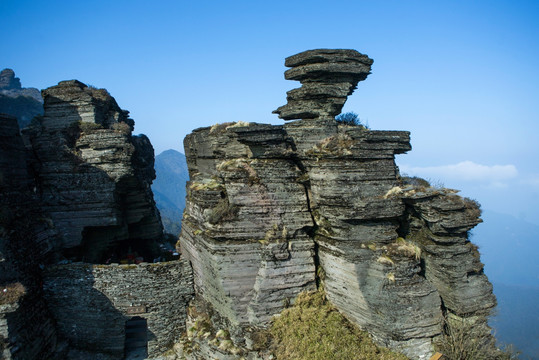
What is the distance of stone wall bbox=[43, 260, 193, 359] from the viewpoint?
53.3ft

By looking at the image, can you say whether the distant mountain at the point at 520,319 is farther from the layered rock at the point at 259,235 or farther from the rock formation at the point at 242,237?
the layered rock at the point at 259,235

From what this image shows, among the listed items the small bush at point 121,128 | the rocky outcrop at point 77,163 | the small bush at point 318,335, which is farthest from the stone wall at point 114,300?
the small bush at point 121,128

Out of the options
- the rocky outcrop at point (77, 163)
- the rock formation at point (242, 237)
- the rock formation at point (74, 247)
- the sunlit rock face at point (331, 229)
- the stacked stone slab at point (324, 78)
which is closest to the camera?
the sunlit rock face at point (331, 229)

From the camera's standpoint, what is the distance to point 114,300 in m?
16.3

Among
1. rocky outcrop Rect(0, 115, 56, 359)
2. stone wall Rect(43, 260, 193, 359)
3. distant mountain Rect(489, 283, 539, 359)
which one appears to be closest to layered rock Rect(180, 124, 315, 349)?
stone wall Rect(43, 260, 193, 359)

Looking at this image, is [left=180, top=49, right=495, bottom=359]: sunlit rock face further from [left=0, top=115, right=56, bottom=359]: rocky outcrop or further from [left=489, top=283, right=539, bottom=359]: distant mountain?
[left=489, top=283, right=539, bottom=359]: distant mountain

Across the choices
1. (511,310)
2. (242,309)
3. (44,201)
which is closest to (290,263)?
(242,309)

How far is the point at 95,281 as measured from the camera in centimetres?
1620

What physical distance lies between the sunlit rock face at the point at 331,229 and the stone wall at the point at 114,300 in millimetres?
2097

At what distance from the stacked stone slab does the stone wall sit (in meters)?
9.94

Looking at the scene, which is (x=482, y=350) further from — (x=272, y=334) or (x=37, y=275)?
(x=37, y=275)

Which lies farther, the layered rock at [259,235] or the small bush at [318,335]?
the layered rock at [259,235]

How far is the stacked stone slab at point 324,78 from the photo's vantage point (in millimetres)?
14859

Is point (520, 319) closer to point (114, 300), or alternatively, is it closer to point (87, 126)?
point (114, 300)
